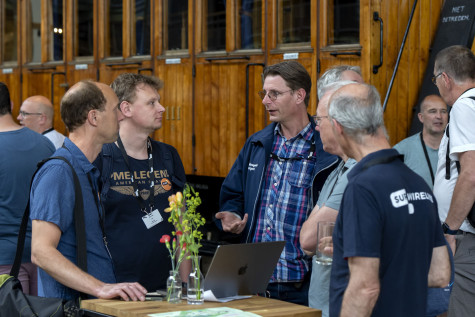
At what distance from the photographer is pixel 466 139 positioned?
4.23 metres

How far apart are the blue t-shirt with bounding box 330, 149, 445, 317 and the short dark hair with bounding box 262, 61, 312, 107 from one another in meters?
1.57

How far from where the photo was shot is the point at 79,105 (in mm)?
3373

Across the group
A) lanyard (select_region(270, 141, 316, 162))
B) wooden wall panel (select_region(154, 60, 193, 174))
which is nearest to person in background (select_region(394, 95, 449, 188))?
lanyard (select_region(270, 141, 316, 162))

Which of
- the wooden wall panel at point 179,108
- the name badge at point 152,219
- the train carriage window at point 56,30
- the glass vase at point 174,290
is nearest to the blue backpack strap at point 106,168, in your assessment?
the name badge at point 152,219

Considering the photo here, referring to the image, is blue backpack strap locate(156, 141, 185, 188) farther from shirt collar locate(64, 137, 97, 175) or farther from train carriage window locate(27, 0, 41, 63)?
train carriage window locate(27, 0, 41, 63)

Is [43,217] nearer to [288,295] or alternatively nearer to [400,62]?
[288,295]

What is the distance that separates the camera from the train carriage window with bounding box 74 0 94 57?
355 inches

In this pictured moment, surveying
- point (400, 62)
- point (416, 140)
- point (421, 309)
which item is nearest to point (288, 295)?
point (421, 309)

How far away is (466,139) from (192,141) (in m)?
3.86

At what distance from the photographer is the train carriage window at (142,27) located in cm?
824

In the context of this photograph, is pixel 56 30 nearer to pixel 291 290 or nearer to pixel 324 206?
pixel 291 290

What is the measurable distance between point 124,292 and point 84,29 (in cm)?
664

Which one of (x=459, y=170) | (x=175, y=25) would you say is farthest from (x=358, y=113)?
(x=175, y=25)

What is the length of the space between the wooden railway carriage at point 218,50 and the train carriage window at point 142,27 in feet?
0.04
